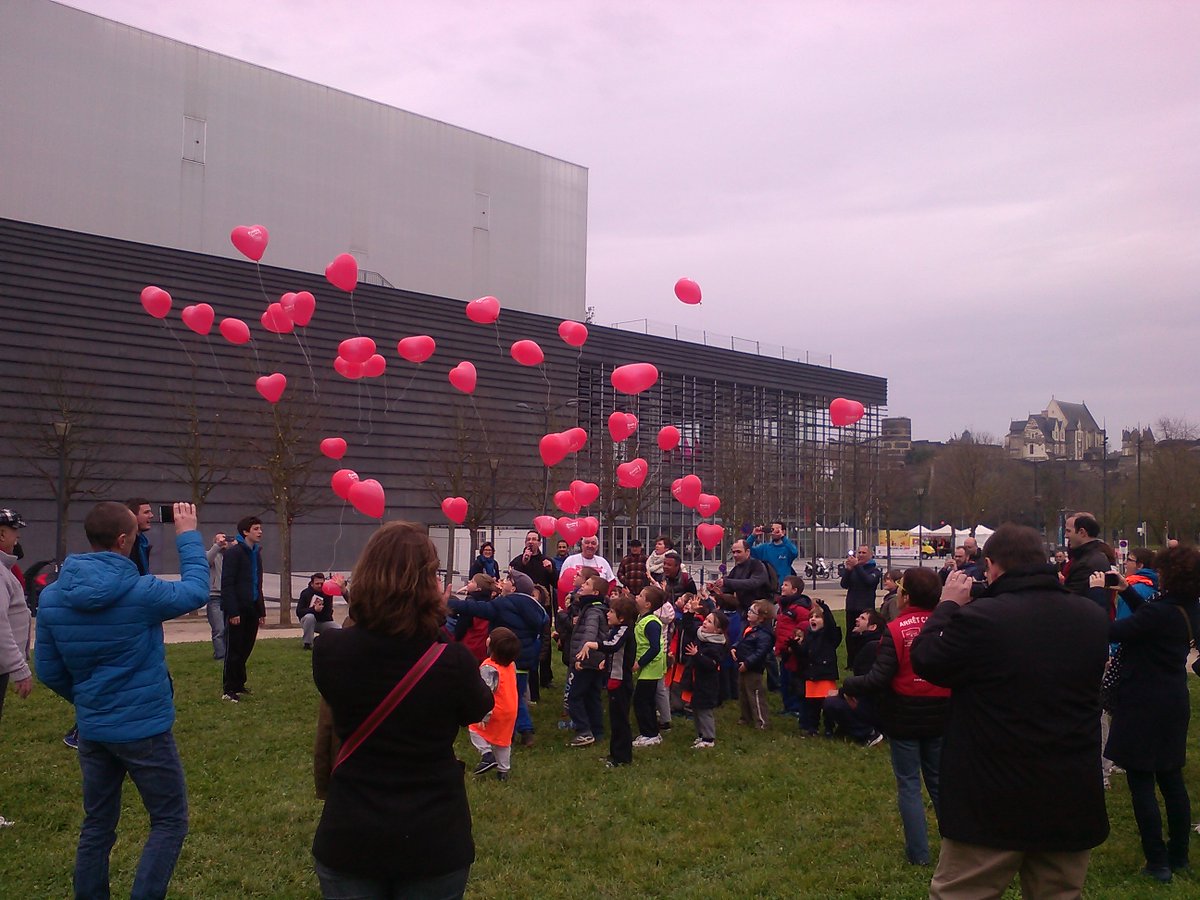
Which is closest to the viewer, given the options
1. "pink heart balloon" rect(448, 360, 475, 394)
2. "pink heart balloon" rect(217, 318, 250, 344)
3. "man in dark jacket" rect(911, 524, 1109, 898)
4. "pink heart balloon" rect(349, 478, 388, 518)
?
"man in dark jacket" rect(911, 524, 1109, 898)

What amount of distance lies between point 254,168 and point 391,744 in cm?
3219

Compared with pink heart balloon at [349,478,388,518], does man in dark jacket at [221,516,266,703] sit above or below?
below

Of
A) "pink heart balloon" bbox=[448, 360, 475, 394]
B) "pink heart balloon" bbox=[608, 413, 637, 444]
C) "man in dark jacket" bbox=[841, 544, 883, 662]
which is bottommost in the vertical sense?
"man in dark jacket" bbox=[841, 544, 883, 662]

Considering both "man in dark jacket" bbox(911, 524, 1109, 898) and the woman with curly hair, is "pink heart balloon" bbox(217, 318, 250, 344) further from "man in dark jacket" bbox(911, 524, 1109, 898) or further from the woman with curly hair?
"man in dark jacket" bbox(911, 524, 1109, 898)

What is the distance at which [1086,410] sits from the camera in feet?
414

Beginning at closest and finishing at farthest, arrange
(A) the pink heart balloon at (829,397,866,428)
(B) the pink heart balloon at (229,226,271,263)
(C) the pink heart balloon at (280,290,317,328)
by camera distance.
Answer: (B) the pink heart balloon at (229,226,271,263) → (C) the pink heart balloon at (280,290,317,328) → (A) the pink heart balloon at (829,397,866,428)

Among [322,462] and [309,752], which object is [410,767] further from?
[322,462]

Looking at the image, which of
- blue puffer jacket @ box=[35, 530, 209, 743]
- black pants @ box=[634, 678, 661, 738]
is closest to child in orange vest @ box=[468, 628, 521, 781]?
black pants @ box=[634, 678, 661, 738]

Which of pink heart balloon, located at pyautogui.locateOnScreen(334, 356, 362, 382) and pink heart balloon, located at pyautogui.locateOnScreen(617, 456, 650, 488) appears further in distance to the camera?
pink heart balloon, located at pyautogui.locateOnScreen(617, 456, 650, 488)

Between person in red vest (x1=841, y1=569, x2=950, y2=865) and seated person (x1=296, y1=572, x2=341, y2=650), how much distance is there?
7.31m

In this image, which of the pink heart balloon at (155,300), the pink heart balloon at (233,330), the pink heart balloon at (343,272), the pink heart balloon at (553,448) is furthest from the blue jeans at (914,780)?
the pink heart balloon at (233,330)

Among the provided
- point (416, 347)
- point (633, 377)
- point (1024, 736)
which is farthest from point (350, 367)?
point (1024, 736)

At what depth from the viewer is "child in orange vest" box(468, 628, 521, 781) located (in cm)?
721

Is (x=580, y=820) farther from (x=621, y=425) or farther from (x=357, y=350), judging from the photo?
(x=357, y=350)
